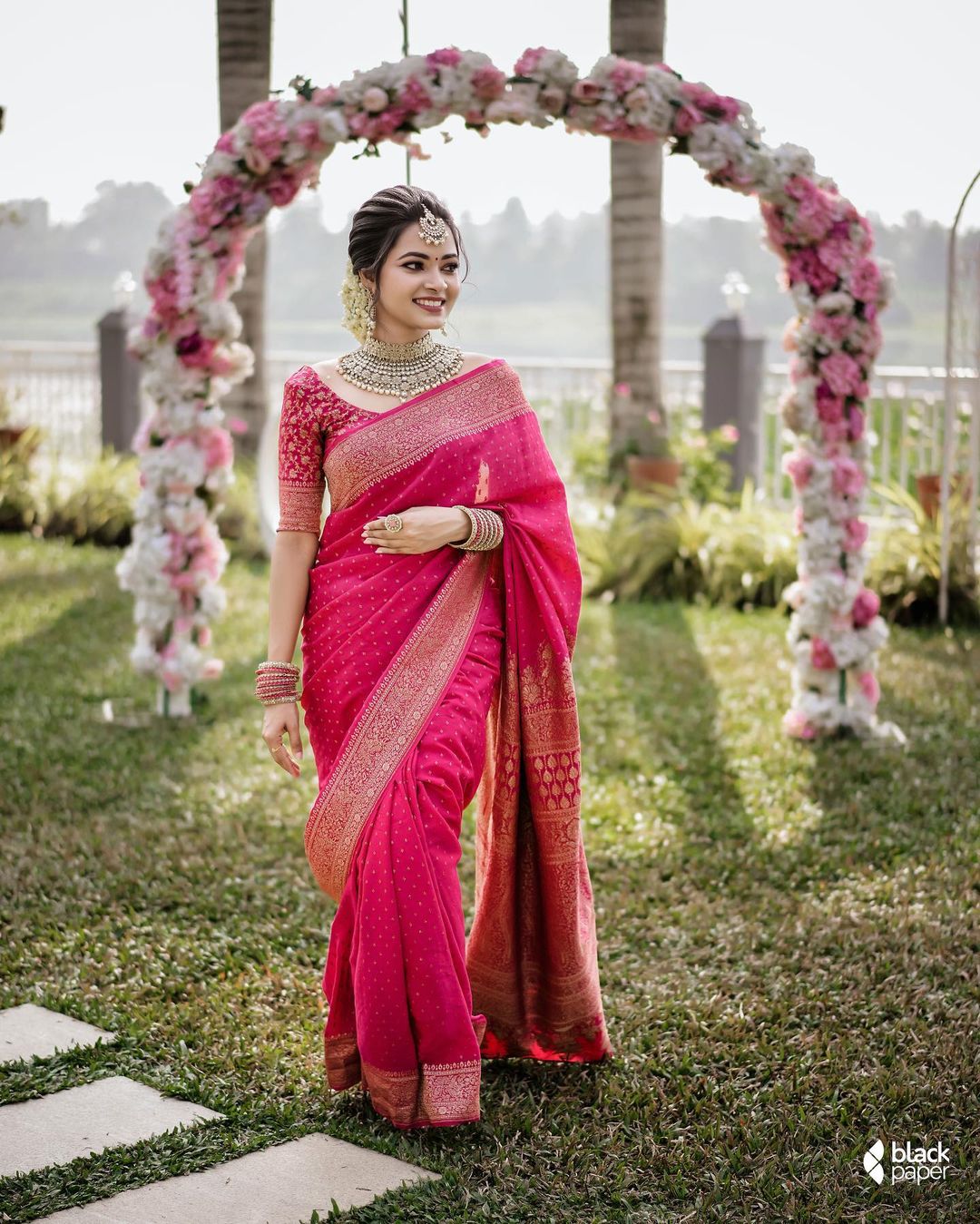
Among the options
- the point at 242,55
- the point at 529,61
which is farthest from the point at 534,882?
the point at 242,55

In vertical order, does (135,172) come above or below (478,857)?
above

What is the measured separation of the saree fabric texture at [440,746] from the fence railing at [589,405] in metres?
5.42

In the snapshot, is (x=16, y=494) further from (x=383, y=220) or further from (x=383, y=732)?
(x=383, y=732)

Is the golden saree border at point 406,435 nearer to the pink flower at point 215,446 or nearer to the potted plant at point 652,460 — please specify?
the pink flower at point 215,446

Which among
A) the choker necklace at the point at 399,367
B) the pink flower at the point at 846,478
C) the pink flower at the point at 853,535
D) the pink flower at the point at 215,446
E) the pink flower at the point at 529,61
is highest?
the pink flower at the point at 529,61

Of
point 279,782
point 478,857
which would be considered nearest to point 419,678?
point 478,857

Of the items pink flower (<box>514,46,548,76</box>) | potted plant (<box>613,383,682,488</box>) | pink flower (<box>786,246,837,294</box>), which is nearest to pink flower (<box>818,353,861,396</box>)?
pink flower (<box>786,246,837,294</box>)

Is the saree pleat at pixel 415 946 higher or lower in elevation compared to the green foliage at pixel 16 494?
lower

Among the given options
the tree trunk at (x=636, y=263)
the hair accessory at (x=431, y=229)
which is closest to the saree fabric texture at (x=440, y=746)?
the hair accessory at (x=431, y=229)

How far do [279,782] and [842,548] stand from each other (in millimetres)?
2420

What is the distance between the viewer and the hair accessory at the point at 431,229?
306 centimetres

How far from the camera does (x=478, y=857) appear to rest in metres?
3.33

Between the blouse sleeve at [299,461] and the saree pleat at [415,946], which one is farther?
the blouse sleeve at [299,461]

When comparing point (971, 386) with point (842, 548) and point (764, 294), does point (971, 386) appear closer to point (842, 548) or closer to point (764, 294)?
point (842, 548)
